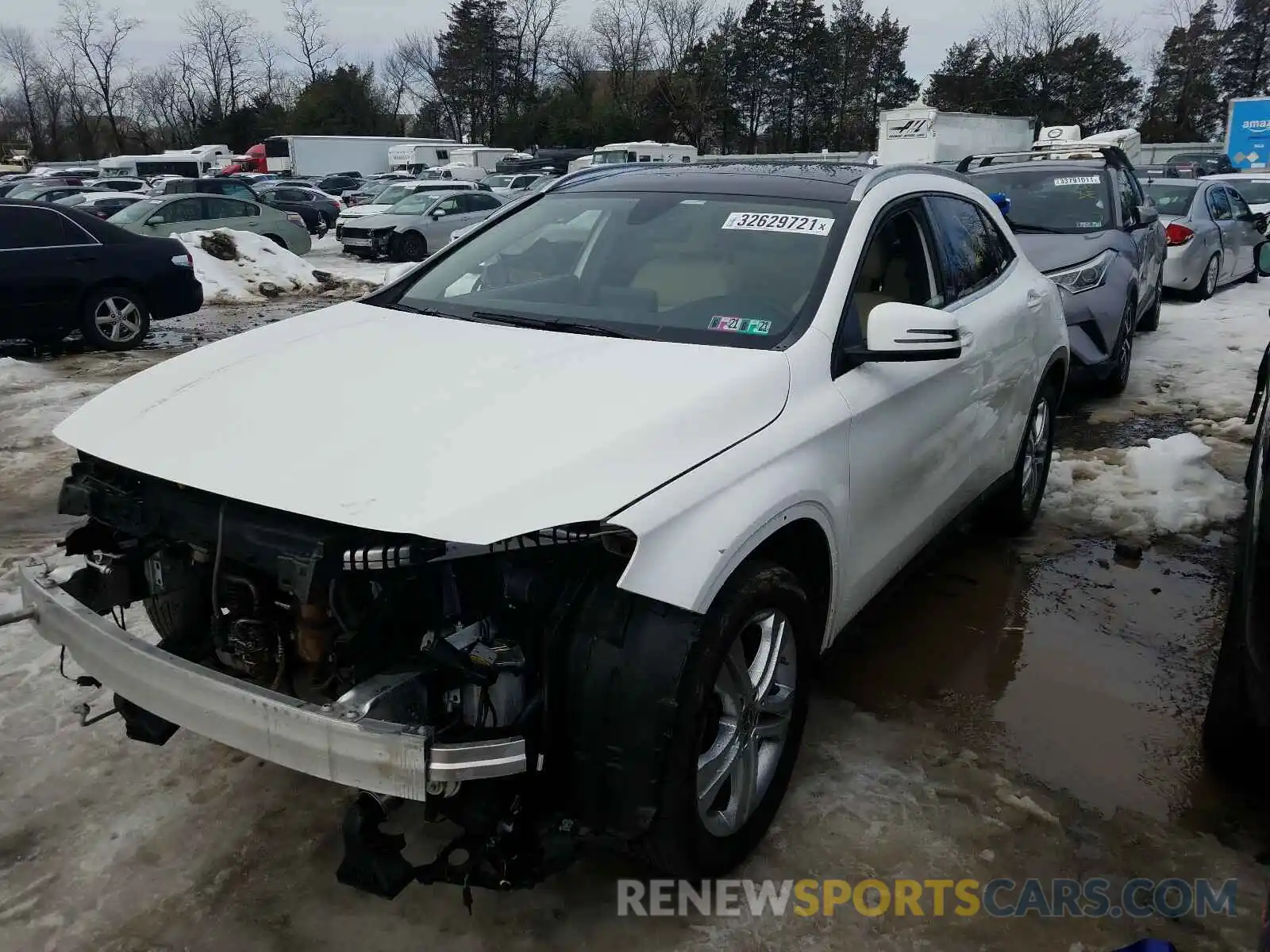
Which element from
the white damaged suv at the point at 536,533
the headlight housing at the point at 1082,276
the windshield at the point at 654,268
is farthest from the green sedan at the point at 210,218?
the white damaged suv at the point at 536,533

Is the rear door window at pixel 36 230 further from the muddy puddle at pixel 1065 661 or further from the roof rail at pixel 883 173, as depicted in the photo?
the muddy puddle at pixel 1065 661

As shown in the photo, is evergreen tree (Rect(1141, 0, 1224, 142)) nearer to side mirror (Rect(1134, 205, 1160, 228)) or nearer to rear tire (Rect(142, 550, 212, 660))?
side mirror (Rect(1134, 205, 1160, 228))

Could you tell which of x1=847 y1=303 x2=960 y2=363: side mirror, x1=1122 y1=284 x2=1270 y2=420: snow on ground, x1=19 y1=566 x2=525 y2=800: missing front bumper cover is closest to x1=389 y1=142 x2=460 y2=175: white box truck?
x1=1122 y1=284 x2=1270 y2=420: snow on ground

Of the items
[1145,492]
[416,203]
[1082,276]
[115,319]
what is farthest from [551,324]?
[416,203]

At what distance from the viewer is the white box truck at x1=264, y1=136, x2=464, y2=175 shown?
166ft

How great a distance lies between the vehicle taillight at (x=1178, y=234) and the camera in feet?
40.1

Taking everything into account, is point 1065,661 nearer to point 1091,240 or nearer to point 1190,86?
point 1091,240

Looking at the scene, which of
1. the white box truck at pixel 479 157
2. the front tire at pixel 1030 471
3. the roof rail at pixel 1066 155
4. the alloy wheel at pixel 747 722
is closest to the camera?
the alloy wheel at pixel 747 722

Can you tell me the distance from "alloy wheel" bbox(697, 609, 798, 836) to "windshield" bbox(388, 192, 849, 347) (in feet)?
2.85

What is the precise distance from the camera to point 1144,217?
948 centimetres

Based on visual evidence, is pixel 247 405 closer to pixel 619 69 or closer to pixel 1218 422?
pixel 1218 422

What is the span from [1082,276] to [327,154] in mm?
50828

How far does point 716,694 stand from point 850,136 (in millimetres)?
65099

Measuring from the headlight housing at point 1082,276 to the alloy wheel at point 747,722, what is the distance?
6065mm
